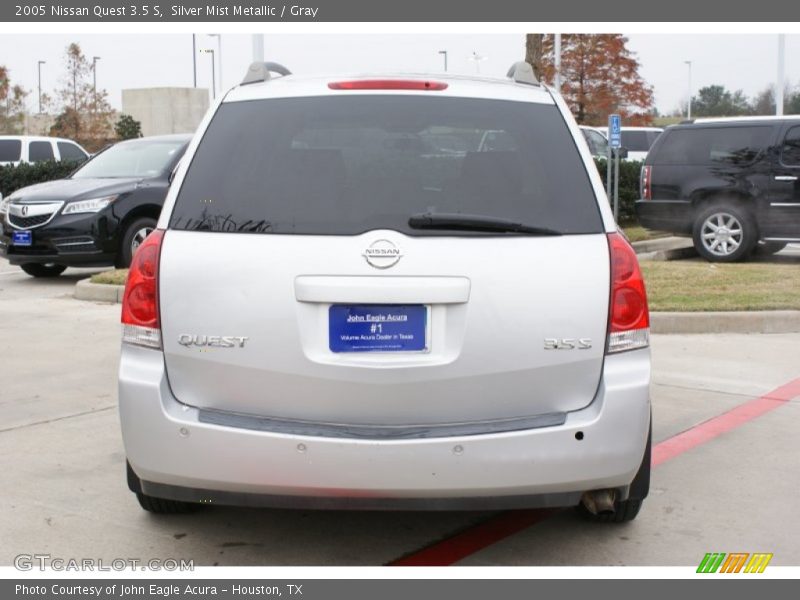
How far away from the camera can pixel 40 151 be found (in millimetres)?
24281

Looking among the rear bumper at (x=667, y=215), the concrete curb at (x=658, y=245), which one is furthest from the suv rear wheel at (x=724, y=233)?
the concrete curb at (x=658, y=245)

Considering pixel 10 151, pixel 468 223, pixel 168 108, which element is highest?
pixel 168 108

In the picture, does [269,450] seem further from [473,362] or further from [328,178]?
[328,178]

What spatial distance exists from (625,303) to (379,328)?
0.89m

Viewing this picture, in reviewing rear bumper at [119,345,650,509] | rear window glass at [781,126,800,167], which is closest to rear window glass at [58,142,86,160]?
rear window glass at [781,126,800,167]

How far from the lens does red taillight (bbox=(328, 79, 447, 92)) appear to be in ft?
13.8

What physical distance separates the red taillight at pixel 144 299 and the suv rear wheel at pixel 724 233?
11762mm

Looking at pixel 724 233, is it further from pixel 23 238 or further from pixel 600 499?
pixel 600 499

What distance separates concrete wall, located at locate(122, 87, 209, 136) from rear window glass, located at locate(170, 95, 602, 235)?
1636 inches

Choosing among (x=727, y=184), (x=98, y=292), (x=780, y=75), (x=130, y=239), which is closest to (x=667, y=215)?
(x=727, y=184)

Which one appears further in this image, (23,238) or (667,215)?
(667,215)

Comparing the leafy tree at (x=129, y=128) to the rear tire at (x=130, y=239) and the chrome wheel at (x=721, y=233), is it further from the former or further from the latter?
the chrome wheel at (x=721, y=233)

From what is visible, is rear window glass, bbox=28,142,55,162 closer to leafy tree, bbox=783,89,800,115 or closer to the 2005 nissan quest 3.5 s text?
the 2005 nissan quest 3.5 s text

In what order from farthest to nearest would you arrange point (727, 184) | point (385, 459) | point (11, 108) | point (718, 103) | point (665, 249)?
point (718, 103)
point (11, 108)
point (665, 249)
point (727, 184)
point (385, 459)
